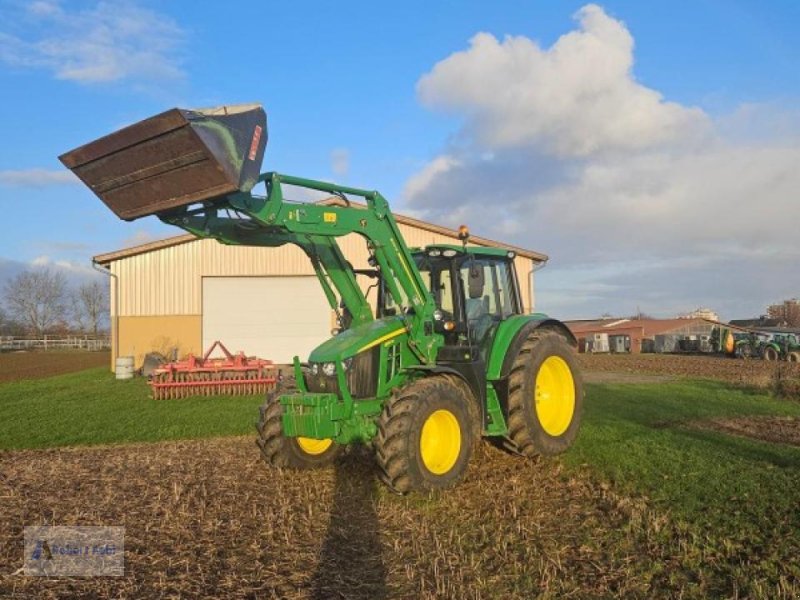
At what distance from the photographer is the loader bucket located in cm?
525

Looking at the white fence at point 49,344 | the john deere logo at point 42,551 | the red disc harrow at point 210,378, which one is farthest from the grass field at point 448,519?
the white fence at point 49,344

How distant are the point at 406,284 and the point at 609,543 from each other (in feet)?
11.2

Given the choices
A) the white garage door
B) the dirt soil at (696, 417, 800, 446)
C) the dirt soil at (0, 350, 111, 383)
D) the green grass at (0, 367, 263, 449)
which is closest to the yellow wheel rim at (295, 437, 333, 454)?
the green grass at (0, 367, 263, 449)

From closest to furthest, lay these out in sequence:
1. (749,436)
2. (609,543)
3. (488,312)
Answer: (609,543) → (488,312) → (749,436)

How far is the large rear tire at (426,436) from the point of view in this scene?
247 inches

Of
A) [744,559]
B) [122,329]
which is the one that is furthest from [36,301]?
[744,559]

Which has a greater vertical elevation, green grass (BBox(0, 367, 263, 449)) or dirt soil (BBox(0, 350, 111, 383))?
dirt soil (BBox(0, 350, 111, 383))

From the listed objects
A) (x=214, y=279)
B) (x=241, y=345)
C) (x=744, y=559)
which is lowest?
(x=744, y=559)

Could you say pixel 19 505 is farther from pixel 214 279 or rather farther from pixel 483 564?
pixel 214 279

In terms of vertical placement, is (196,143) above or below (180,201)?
above

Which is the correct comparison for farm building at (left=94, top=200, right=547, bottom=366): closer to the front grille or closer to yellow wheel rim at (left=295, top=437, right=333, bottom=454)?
yellow wheel rim at (left=295, top=437, right=333, bottom=454)

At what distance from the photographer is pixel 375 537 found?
542 cm

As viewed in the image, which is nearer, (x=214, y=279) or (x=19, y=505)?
(x=19, y=505)

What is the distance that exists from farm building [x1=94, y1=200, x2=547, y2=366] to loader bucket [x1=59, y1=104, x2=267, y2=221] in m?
19.0
